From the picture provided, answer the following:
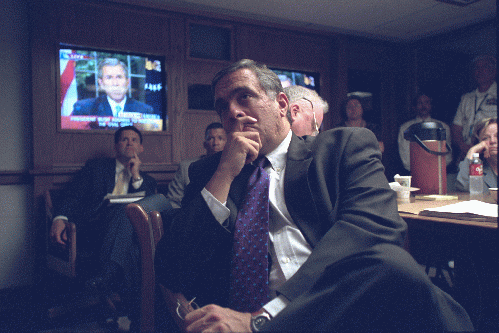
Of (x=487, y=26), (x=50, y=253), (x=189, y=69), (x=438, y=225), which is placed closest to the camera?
(x=438, y=225)

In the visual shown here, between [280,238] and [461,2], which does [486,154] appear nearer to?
[280,238]

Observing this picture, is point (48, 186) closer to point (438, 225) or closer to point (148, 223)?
point (148, 223)

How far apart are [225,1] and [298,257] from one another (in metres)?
3.38

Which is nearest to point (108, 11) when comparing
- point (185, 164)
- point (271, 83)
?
point (185, 164)

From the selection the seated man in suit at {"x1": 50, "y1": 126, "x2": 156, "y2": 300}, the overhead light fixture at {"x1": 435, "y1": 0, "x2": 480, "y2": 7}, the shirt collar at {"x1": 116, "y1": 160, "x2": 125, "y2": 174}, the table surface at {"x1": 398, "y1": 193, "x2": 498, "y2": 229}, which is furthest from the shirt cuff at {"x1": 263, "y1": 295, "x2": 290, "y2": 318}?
the overhead light fixture at {"x1": 435, "y1": 0, "x2": 480, "y2": 7}

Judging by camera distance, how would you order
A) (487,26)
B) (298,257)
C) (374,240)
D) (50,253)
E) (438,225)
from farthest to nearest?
1. (487,26)
2. (50,253)
3. (438,225)
4. (298,257)
5. (374,240)

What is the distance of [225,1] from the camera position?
12.4ft

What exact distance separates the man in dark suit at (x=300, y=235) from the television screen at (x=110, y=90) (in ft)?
8.54

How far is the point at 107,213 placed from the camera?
8.75ft

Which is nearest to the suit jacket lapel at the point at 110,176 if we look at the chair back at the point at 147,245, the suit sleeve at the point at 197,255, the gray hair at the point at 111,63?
the gray hair at the point at 111,63

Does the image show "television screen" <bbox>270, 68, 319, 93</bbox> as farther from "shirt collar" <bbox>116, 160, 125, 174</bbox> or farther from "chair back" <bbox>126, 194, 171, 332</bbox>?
"chair back" <bbox>126, 194, 171, 332</bbox>

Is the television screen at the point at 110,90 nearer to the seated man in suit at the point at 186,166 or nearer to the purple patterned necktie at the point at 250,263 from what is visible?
the seated man in suit at the point at 186,166

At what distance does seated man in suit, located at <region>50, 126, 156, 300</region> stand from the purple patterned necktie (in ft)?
3.68

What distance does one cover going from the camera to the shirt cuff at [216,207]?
1.10m
